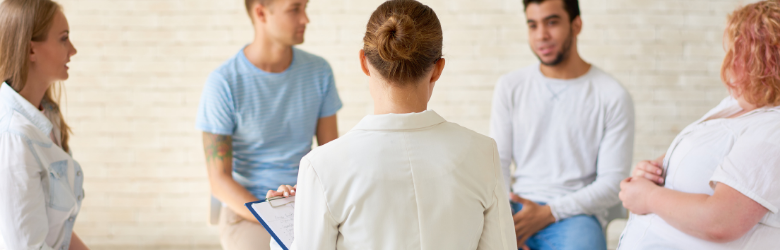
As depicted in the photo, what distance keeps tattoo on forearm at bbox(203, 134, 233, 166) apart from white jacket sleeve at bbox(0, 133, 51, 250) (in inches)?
23.9

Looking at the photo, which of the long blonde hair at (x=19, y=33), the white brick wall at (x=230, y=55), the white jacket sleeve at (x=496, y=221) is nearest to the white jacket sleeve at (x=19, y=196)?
the long blonde hair at (x=19, y=33)

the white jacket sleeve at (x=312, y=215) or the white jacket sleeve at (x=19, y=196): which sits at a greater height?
the white jacket sleeve at (x=312, y=215)

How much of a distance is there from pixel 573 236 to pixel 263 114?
1.26m

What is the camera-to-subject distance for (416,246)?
3.28 ft

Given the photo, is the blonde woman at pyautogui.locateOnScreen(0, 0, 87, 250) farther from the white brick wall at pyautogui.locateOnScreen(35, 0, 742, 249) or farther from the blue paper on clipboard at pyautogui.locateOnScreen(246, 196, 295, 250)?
the white brick wall at pyautogui.locateOnScreen(35, 0, 742, 249)

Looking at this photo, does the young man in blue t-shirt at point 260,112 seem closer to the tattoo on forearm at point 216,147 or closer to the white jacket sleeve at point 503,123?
the tattoo on forearm at point 216,147

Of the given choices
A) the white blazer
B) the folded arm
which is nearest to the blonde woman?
the white blazer

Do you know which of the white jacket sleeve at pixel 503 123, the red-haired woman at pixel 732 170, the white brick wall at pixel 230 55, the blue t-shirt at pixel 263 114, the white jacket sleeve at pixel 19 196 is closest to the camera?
the red-haired woman at pixel 732 170

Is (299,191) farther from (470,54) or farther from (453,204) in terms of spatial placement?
(470,54)

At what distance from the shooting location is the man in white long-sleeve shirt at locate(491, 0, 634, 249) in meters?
1.99

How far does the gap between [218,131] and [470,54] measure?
6.06ft

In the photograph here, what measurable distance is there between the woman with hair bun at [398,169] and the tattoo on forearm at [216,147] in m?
1.10

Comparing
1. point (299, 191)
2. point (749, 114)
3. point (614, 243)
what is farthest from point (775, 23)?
point (614, 243)

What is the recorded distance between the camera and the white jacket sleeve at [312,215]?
0.97m
